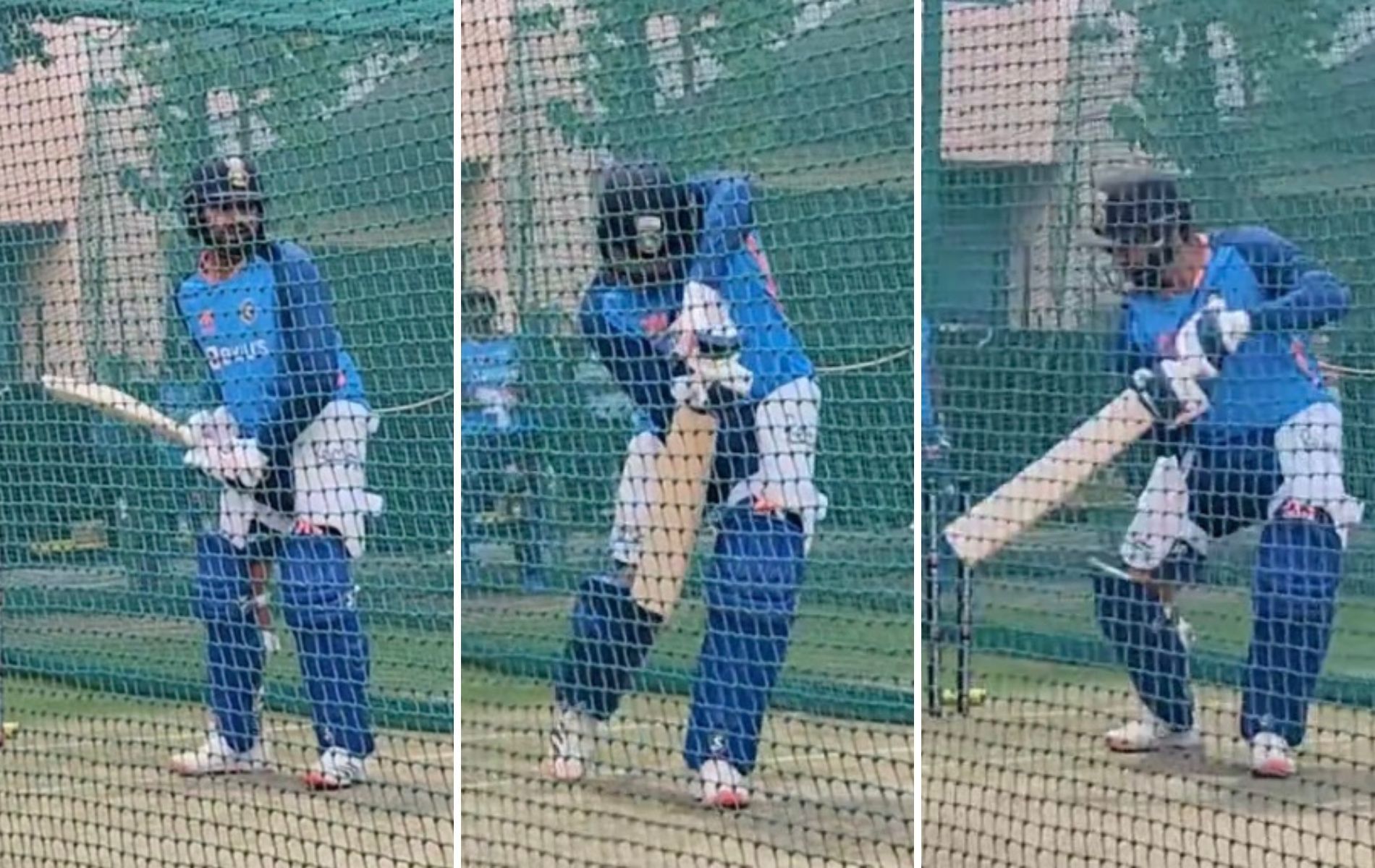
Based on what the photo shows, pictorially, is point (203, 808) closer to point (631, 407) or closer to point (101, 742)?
point (101, 742)

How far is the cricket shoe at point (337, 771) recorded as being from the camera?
6.09 metres

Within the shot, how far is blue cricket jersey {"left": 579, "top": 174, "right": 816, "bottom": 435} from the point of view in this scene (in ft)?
18.1

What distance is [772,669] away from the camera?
573cm

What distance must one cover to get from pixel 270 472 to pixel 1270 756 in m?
2.35

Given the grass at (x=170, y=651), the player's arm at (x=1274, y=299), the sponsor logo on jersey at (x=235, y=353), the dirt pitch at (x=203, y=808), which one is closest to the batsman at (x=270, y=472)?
the sponsor logo on jersey at (x=235, y=353)

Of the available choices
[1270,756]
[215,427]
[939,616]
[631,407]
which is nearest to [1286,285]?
[1270,756]

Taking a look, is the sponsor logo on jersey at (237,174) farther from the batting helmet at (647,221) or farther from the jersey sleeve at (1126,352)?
the jersey sleeve at (1126,352)

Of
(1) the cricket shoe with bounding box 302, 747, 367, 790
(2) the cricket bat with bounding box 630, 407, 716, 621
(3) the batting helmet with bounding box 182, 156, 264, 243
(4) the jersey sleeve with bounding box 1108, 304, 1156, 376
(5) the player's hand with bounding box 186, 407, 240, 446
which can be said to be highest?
(3) the batting helmet with bounding box 182, 156, 264, 243

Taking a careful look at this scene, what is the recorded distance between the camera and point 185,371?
657cm

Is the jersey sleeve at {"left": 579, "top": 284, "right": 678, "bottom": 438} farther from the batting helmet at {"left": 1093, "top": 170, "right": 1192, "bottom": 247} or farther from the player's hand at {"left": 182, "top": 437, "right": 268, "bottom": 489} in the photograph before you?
the batting helmet at {"left": 1093, "top": 170, "right": 1192, "bottom": 247}

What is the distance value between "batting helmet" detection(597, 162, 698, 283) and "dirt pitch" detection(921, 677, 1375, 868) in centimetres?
132

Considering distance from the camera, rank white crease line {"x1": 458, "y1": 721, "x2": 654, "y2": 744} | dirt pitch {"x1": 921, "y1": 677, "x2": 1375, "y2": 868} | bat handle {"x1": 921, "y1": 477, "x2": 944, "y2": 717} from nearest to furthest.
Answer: dirt pitch {"x1": 921, "y1": 677, "x2": 1375, "y2": 868} < white crease line {"x1": 458, "y1": 721, "x2": 654, "y2": 744} < bat handle {"x1": 921, "y1": 477, "x2": 944, "y2": 717}

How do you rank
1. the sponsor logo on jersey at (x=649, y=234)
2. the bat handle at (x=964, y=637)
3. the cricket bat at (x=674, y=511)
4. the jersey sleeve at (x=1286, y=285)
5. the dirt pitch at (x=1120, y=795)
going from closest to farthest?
the dirt pitch at (x=1120, y=795) → the sponsor logo on jersey at (x=649, y=234) → the jersey sleeve at (x=1286, y=285) → the cricket bat at (x=674, y=511) → the bat handle at (x=964, y=637)

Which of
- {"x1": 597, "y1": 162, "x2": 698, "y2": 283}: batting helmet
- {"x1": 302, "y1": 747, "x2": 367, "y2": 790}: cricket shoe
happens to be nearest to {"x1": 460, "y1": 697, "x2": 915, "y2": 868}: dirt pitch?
{"x1": 302, "y1": 747, "x2": 367, "y2": 790}: cricket shoe
